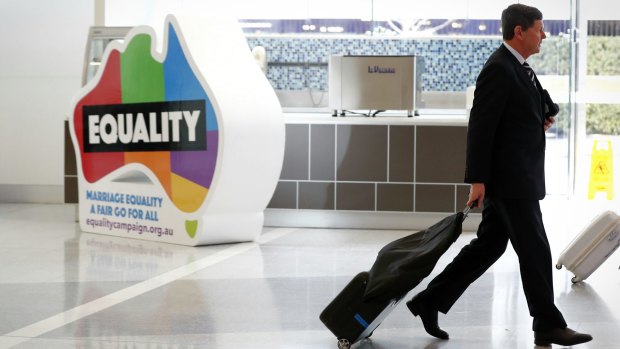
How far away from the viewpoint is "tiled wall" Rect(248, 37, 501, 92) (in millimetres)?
9039

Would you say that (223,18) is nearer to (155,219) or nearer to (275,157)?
(275,157)

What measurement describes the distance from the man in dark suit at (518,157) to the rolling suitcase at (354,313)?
0.51m

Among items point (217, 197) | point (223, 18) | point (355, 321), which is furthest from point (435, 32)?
point (355, 321)

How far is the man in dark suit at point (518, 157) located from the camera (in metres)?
3.82

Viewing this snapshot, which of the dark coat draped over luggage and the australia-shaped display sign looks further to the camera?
the australia-shaped display sign

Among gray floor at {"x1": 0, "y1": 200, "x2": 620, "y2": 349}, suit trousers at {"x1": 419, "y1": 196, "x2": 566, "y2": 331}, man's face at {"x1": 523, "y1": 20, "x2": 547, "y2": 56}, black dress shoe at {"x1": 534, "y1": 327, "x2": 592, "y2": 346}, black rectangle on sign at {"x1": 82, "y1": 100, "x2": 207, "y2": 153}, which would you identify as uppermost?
man's face at {"x1": 523, "y1": 20, "x2": 547, "y2": 56}

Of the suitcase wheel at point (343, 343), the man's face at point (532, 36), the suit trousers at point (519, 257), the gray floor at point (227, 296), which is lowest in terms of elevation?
the gray floor at point (227, 296)

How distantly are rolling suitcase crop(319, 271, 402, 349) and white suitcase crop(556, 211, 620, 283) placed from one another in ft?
6.44

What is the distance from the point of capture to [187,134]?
6.90m

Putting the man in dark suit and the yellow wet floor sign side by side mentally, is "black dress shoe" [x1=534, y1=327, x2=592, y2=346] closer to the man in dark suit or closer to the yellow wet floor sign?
the man in dark suit

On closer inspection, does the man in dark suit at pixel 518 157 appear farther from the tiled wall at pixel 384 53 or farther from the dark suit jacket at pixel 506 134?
the tiled wall at pixel 384 53

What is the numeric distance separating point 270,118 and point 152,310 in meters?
2.49

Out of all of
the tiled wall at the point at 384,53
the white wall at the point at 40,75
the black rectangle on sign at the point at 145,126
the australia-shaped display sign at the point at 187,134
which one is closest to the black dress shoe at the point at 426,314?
the australia-shaped display sign at the point at 187,134

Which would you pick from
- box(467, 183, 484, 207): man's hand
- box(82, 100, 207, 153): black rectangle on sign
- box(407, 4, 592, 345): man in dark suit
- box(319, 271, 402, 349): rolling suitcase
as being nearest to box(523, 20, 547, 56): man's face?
box(407, 4, 592, 345): man in dark suit
